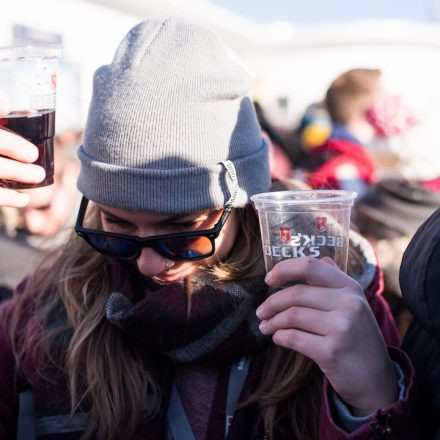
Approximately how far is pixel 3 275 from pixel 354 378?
8.29 feet

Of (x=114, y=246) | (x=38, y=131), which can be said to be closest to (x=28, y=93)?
(x=38, y=131)

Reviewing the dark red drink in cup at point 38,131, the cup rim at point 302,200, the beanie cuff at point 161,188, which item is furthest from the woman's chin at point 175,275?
the cup rim at point 302,200

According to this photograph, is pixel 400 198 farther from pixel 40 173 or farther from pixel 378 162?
pixel 40 173

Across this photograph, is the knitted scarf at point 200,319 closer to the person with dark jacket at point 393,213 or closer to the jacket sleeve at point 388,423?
Answer: the jacket sleeve at point 388,423

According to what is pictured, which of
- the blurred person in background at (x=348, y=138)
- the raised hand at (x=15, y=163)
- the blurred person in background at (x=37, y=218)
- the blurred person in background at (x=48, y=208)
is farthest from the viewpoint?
the blurred person in background at (x=348, y=138)

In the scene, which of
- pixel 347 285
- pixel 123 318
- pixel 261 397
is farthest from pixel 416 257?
pixel 123 318

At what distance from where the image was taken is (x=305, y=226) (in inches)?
52.1

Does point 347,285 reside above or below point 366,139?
above

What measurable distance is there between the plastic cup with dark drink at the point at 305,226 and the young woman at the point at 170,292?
0.45 metres

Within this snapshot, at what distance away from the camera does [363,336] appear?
3.91 ft

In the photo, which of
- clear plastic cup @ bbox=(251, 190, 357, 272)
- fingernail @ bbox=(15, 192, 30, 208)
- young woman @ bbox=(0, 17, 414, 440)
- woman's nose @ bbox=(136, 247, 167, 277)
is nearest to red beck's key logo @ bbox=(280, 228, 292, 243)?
clear plastic cup @ bbox=(251, 190, 357, 272)

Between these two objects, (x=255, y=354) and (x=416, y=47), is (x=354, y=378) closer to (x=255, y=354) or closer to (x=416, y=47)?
(x=255, y=354)

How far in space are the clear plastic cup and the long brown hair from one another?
0.55 meters

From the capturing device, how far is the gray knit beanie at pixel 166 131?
1.77 meters
